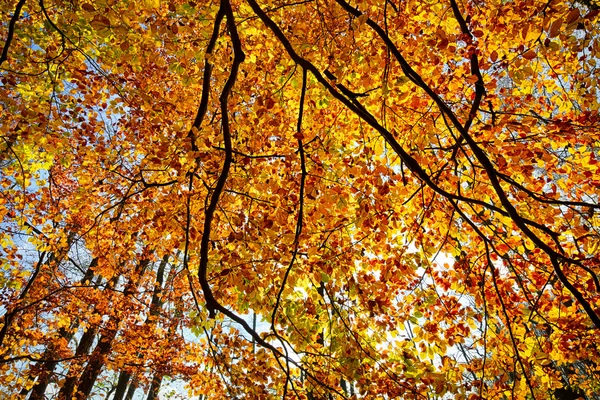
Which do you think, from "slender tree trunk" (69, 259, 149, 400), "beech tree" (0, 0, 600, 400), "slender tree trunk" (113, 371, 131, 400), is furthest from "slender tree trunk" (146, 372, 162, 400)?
"beech tree" (0, 0, 600, 400)

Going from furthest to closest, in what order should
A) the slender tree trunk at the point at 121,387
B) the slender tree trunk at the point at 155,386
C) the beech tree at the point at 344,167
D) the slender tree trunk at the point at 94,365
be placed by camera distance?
the slender tree trunk at the point at 121,387 < the slender tree trunk at the point at 155,386 < the slender tree trunk at the point at 94,365 < the beech tree at the point at 344,167

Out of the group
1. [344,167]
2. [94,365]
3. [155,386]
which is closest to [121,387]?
[155,386]

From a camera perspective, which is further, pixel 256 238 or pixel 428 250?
pixel 428 250

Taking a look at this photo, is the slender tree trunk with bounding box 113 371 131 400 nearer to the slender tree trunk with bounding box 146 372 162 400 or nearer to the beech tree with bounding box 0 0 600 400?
the slender tree trunk with bounding box 146 372 162 400

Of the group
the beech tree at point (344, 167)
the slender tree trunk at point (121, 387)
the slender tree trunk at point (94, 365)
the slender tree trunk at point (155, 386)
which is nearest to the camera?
the beech tree at point (344, 167)

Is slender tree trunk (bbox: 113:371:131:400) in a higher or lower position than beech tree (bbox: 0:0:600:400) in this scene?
lower

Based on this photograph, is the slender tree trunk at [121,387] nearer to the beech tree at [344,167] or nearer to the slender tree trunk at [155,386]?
the slender tree trunk at [155,386]

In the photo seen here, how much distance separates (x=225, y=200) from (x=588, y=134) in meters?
4.35

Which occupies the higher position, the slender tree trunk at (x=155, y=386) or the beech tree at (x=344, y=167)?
the beech tree at (x=344, y=167)

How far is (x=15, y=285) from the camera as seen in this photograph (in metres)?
4.71

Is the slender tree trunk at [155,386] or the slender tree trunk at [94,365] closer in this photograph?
the slender tree trunk at [94,365]

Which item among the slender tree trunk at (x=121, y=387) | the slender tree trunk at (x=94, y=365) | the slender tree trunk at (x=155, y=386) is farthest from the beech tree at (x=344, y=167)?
the slender tree trunk at (x=121, y=387)

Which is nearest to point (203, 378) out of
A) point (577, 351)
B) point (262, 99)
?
point (262, 99)

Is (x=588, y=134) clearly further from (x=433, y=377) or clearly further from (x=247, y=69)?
(x=247, y=69)
